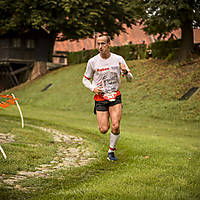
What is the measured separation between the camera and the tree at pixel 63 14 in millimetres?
35219

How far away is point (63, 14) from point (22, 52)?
364 inches

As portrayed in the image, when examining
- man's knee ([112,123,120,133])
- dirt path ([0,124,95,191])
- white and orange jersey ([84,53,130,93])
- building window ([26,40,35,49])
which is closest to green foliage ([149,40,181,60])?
building window ([26,40,35,49])

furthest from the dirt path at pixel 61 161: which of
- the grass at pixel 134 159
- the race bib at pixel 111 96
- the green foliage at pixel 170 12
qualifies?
the green foliage at pixel 170 12

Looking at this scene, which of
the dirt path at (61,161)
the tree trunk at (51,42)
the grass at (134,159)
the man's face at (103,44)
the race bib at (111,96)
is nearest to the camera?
the grass at (134,159)

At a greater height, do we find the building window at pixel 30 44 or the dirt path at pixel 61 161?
the building window at pixel 30 44

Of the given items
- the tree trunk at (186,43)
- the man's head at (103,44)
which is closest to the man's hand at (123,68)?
the man's head at (103,44)

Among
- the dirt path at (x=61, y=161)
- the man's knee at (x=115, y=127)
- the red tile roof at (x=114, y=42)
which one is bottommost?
the dirt path at (x=61, y=161)

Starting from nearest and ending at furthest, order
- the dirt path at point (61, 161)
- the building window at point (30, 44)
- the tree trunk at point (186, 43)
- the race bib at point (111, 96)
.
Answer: the dirt path at point (61, 161) < the race bib at point (111, 96) < the tree trunk at point (186, 43) < the building window at point (30, 44)

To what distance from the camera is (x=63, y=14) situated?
36594 mm

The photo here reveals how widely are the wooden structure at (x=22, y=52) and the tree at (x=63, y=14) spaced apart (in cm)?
340

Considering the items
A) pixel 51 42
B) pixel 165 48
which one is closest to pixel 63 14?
pixel 51 42

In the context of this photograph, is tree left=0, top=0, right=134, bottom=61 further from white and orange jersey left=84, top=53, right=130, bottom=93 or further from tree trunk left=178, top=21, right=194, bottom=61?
white and orange jersey left=84, top=53, right=130, bottom=93

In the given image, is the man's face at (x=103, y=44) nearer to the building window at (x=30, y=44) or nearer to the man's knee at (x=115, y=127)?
the man's knee at (x=115, y=127)

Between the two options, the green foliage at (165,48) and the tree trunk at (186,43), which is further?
the green foliage at (165,48)
